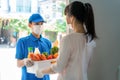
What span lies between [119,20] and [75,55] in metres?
0.77

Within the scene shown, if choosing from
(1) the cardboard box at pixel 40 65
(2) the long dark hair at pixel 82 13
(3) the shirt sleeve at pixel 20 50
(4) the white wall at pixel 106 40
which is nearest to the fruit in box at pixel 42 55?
(1) the cardboard box at pixel 40 65

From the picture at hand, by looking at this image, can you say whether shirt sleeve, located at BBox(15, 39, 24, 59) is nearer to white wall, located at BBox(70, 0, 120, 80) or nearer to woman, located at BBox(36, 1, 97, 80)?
woman, located at BBox(36, 1, 97, 80)

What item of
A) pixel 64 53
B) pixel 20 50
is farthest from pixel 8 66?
pixel 64 53

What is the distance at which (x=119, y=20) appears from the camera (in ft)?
6.26

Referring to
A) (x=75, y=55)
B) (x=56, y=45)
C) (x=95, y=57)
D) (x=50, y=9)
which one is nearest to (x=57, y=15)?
(x=50, y=9)

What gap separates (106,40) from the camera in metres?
1.92

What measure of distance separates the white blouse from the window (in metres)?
0.71

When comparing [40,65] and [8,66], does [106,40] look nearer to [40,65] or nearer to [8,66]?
[40,65]

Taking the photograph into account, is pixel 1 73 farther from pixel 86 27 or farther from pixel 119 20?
pixel 119 20

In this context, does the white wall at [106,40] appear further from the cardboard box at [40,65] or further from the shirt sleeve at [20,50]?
the shirt sleeve at [20,50]

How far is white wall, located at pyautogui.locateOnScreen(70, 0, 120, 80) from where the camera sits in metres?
1.90

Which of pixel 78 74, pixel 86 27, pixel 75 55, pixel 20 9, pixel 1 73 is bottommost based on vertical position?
pixel 1 73

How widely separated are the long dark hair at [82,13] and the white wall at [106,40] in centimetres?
52

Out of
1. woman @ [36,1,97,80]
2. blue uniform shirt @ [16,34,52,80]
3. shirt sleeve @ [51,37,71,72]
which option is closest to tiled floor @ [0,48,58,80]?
blue uniform shirt @ [16,34,52,80]
